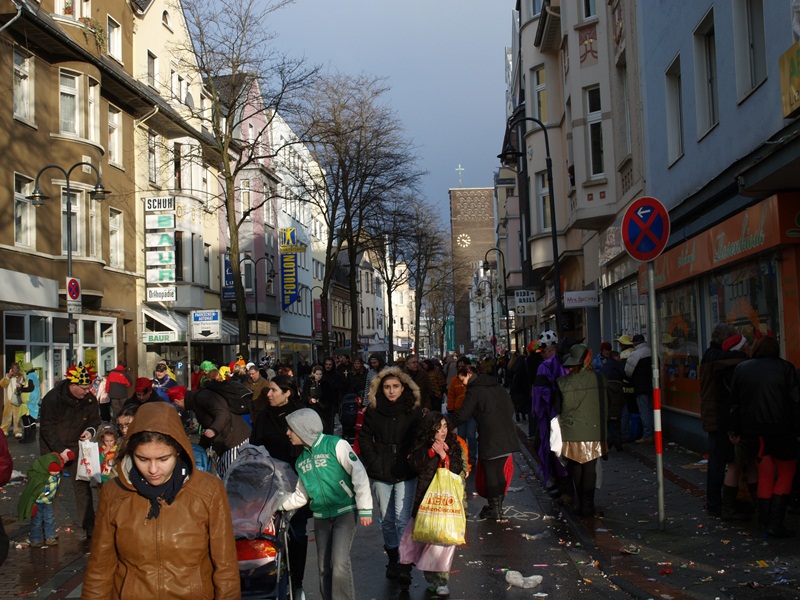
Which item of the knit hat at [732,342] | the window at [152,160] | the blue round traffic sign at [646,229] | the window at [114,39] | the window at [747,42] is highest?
the window at [114,39]

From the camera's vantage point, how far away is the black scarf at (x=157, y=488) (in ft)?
12.2

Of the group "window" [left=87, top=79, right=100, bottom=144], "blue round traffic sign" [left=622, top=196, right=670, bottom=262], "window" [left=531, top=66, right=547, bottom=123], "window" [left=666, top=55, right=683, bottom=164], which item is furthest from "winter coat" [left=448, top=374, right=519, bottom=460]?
"window" [left=531, top=66, right=547, bottom=123]

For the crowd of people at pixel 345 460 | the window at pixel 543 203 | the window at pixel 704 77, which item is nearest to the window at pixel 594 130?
the window at pixel 704 77

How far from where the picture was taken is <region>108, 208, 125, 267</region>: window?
99.1 feet

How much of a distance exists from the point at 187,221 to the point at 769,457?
31310 millimetres

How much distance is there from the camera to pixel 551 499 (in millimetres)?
11273

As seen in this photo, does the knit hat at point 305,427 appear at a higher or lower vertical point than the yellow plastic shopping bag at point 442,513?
higher

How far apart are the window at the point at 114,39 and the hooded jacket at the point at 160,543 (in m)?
29.7

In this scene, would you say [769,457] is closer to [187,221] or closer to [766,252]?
[766,252]

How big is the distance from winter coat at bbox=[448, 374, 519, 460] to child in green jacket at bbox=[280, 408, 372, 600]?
3.71m

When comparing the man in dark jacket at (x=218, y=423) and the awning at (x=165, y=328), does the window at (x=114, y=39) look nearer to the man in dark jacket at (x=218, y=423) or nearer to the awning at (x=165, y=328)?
the awning at (x=165, y=328)

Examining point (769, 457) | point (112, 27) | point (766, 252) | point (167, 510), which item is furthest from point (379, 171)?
point (167, 510)

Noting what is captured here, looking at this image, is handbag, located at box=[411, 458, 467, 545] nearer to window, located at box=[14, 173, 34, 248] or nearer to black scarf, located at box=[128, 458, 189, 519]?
black scarf, located at box=[128, 458, 189, 519]

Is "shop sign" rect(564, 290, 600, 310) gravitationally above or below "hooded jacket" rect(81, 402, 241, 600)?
above
